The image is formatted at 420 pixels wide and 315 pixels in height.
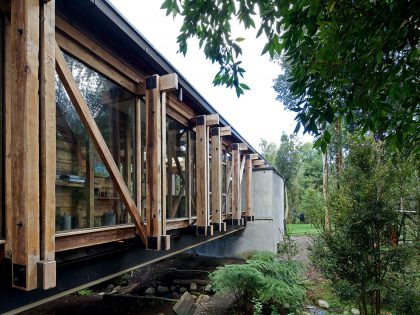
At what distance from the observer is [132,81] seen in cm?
402

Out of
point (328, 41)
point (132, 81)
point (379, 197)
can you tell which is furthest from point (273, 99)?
point (328, 41)

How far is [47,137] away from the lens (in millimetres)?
2238

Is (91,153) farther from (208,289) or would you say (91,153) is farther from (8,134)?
(208,289)

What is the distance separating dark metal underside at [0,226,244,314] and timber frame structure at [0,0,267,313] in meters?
0.01

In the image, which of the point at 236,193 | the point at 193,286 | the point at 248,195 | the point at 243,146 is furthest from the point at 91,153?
the point at 248,195

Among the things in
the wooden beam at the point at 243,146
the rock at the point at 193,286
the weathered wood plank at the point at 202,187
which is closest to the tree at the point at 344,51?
the weathered wood plank at the point at 202,187

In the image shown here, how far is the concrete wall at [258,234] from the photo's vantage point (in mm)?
10773

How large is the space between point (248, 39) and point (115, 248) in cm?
246

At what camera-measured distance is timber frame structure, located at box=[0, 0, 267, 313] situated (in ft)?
7.00

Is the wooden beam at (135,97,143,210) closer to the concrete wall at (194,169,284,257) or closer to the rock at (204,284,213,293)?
the rock at (204,284,213,293)

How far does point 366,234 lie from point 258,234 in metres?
5.69

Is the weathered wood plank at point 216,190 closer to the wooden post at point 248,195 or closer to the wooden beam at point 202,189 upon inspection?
the wooden beam at point 202,189

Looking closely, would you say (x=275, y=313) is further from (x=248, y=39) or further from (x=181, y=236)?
(x=248, y=39)

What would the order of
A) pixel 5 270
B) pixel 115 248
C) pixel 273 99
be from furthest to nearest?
pixel 273 99 → pixel 115 248 → pixel 5 270
